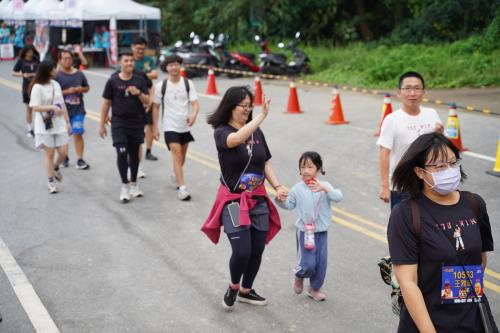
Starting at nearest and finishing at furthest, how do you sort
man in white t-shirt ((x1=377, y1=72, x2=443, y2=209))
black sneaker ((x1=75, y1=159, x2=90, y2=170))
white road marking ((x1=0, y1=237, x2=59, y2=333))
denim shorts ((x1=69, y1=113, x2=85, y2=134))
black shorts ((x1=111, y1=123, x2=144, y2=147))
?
white road marking ((x1=0, y1=237, x2=59, y2=333))
man in white t-shirt ((x1=377, y1=72, x2=443, y2=209))
black shorts ((x1=111, y1=123, x2=144, y2=147))
denim shorts ((x1=69, y1=113, x2=85, y2=134))
black sneaker ((x1=75, y1=159, x2=90, y2=170))

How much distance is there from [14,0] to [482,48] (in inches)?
861

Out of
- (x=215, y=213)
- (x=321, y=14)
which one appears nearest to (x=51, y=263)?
(x=215, y=213)

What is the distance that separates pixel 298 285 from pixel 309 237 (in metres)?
0.52

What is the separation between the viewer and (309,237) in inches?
262

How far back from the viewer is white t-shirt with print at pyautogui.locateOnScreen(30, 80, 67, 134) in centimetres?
1080

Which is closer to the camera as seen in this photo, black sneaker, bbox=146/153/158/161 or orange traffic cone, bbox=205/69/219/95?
black sneaker, bbox=146/153/158/161

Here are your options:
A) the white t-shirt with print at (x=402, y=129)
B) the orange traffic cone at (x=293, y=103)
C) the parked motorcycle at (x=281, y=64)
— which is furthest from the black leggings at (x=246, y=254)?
the parked motorcycle at (x=281, y=64)

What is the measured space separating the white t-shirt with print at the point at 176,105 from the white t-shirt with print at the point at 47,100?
4.67 ft

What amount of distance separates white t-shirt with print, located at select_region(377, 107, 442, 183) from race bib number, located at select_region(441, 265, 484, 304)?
3039mm

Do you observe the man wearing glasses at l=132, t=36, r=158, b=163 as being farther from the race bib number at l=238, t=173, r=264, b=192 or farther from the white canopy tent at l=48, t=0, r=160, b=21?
the white canopy tent at l=48, t=0, r=160, b=21

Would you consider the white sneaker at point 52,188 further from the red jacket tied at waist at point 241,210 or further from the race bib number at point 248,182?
the race bib number at point 248,182

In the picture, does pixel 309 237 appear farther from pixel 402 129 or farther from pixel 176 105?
pixel 176 105

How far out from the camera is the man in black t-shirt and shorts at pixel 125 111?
10.3 metres

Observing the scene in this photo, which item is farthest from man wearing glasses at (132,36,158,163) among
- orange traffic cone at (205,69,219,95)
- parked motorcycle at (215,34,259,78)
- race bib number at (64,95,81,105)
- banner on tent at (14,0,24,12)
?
banner on tent at (14,0,24,12)
